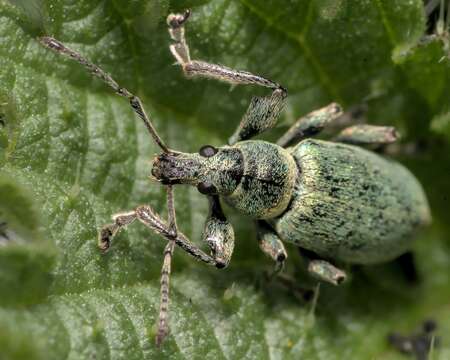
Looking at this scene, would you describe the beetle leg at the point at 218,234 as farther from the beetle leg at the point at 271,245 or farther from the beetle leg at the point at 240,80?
the beetle leg at the point at 240,80

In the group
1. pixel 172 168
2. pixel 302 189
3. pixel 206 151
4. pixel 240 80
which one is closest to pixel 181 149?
→ pixel 206 151

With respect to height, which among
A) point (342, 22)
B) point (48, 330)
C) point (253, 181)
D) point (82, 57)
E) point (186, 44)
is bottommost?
point (48, 330)

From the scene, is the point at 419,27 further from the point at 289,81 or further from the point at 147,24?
the point at 147,24

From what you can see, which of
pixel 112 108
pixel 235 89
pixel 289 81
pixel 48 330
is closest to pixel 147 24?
pixel 112 108

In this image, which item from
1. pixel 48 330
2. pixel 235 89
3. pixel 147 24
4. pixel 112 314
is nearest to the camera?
pixel 48 330

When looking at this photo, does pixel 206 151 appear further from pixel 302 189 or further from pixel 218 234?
pixel 302 189

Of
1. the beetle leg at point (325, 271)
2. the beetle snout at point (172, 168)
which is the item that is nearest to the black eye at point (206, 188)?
the beetle snout at point (172, 168)

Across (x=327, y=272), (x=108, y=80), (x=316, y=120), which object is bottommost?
(x=327, y=272)
